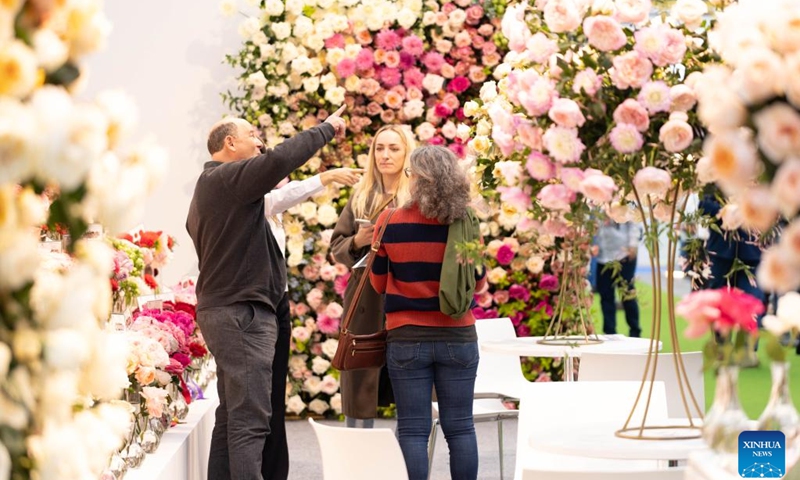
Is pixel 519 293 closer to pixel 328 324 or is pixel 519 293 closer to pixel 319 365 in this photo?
pixel 328 324

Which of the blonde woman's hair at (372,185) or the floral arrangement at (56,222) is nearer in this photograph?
the floral arrangement at (56,222)

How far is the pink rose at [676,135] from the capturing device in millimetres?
2195

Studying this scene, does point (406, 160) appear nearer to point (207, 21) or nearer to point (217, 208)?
point (217, 208)

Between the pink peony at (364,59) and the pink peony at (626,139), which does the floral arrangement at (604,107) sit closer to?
the pink peony at (626,139)

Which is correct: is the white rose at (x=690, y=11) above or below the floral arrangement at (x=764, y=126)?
above

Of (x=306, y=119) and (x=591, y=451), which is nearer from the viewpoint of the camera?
(x=591, y=451)

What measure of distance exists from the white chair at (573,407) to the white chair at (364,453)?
2.04ft

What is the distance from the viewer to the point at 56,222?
107 centimetres

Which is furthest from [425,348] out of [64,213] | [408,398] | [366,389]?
[64,213]

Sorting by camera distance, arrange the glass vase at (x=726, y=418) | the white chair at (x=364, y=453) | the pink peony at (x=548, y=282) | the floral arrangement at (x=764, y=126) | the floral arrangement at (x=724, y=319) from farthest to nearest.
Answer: the pink peony at (x=548, y=282) → the white chair at (x=364, y=453) → the glass vase at (x=726, y=418) → the floral arrangement at (x=724, y=319) → the floral arrangement at (x=764, y=126)

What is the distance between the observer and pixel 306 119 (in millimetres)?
6926

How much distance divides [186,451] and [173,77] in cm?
367

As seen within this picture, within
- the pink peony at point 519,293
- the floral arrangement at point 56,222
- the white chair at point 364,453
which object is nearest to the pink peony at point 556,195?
the white chair at point 364,453

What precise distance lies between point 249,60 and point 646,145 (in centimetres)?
488
